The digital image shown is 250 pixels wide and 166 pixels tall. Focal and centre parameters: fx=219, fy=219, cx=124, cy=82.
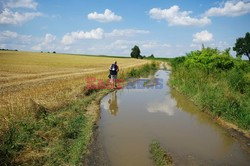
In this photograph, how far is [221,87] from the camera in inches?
475

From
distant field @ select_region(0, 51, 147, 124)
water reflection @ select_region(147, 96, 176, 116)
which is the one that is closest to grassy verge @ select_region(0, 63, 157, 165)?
distant field @ select_region(0, 51, 147, 124)

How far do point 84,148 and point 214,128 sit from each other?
5.10 meters

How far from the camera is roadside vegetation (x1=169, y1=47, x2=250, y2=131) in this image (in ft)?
29.6

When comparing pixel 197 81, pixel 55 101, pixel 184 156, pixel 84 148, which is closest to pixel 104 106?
pixel 55 101

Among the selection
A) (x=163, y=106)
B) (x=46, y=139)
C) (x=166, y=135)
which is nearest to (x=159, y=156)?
(x=166, y=135)

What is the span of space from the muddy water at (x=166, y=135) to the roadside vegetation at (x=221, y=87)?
709 millimetres

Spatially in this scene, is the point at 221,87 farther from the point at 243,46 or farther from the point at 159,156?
the point at 243,46

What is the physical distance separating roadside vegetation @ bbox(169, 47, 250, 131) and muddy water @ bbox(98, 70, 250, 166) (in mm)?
709

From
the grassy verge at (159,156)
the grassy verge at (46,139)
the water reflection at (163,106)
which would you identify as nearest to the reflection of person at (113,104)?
the water reflection at (163,106)

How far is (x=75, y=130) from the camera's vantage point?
7141 mm

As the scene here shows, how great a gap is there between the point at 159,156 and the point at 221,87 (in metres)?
7.92

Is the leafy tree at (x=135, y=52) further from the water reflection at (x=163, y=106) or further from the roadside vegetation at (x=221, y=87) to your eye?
the water reflection at (x=163, y=106)

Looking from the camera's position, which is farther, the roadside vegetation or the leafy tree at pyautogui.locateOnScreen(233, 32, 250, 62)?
the leafy tree at pyautogui.locateOnScreen(233, 32, 250, 62)

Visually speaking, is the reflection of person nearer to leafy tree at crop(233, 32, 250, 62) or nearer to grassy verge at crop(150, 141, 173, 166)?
grassy verge at crop(150, 141, 173, 166)
